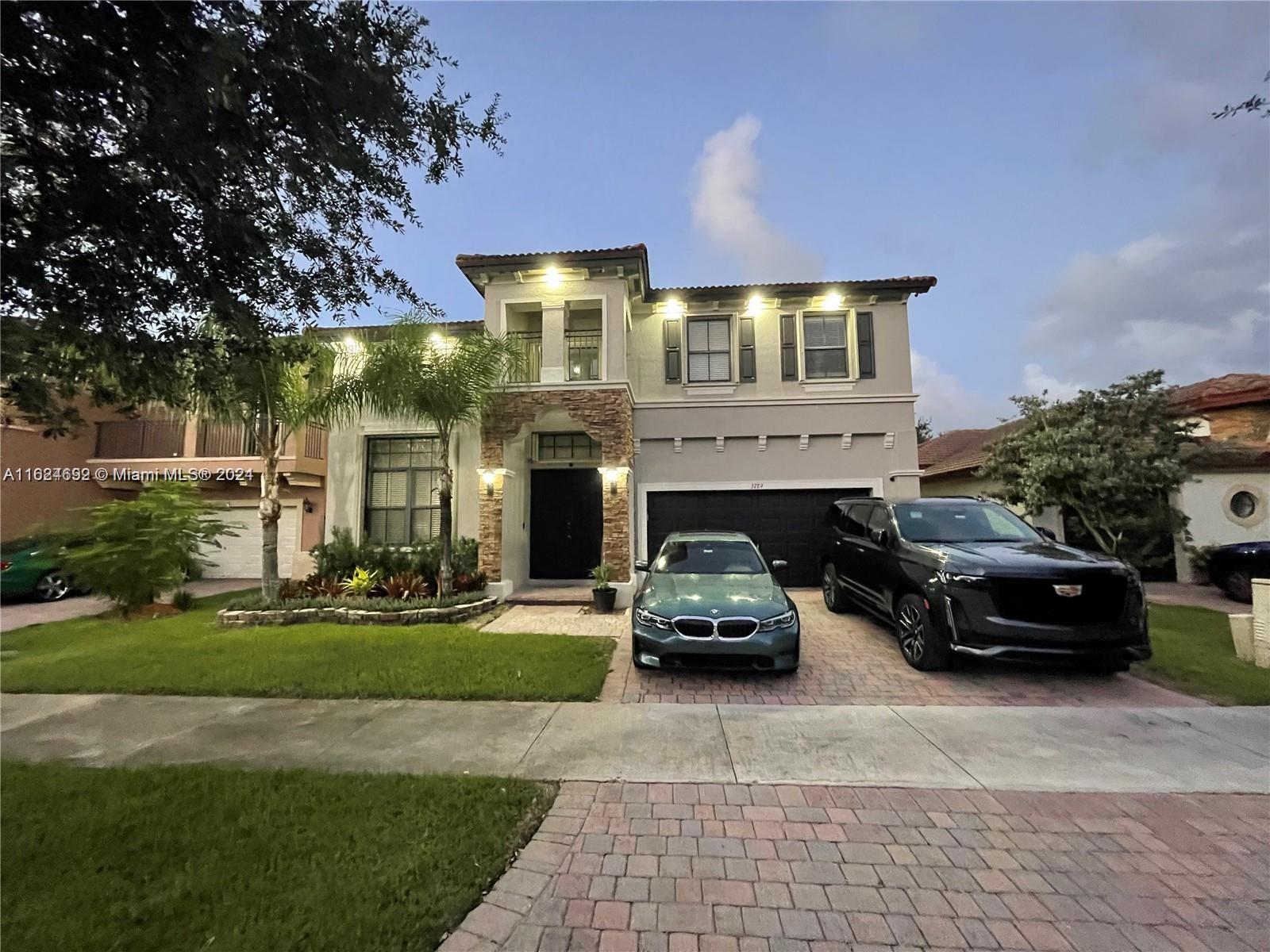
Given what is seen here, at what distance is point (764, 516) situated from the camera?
486 inches

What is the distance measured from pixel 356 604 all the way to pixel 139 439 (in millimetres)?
11006

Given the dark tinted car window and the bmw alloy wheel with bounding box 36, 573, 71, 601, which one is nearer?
the dark tinted car window

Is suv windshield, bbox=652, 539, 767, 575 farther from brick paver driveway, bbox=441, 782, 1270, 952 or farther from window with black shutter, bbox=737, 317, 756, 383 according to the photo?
window with black shutter, bbox=737, 317, 756, 383

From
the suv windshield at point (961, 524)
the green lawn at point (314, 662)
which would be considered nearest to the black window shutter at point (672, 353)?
the suv windshield at point (961, 524)

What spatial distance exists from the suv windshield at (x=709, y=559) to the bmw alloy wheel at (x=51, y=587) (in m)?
14.3

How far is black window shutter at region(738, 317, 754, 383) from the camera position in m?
12.8

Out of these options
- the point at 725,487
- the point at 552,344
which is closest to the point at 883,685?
the point at 725,487

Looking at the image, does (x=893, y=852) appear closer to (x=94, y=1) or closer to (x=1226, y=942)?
(x=1226, y=942)

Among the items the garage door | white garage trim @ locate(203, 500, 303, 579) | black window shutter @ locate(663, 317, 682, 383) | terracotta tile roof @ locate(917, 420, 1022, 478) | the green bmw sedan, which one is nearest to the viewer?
the green bmw sedan

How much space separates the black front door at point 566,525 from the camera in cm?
1257

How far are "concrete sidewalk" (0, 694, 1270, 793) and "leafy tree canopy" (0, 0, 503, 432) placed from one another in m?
2.92

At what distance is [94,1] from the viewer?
2695mm

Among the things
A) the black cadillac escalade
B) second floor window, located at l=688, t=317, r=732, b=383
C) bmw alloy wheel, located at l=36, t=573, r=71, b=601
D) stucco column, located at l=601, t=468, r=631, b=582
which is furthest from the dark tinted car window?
bmw alloy wheel, located at l=36, t=573, r=71, b=601

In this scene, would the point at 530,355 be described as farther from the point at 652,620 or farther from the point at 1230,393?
the point at 1230,393
